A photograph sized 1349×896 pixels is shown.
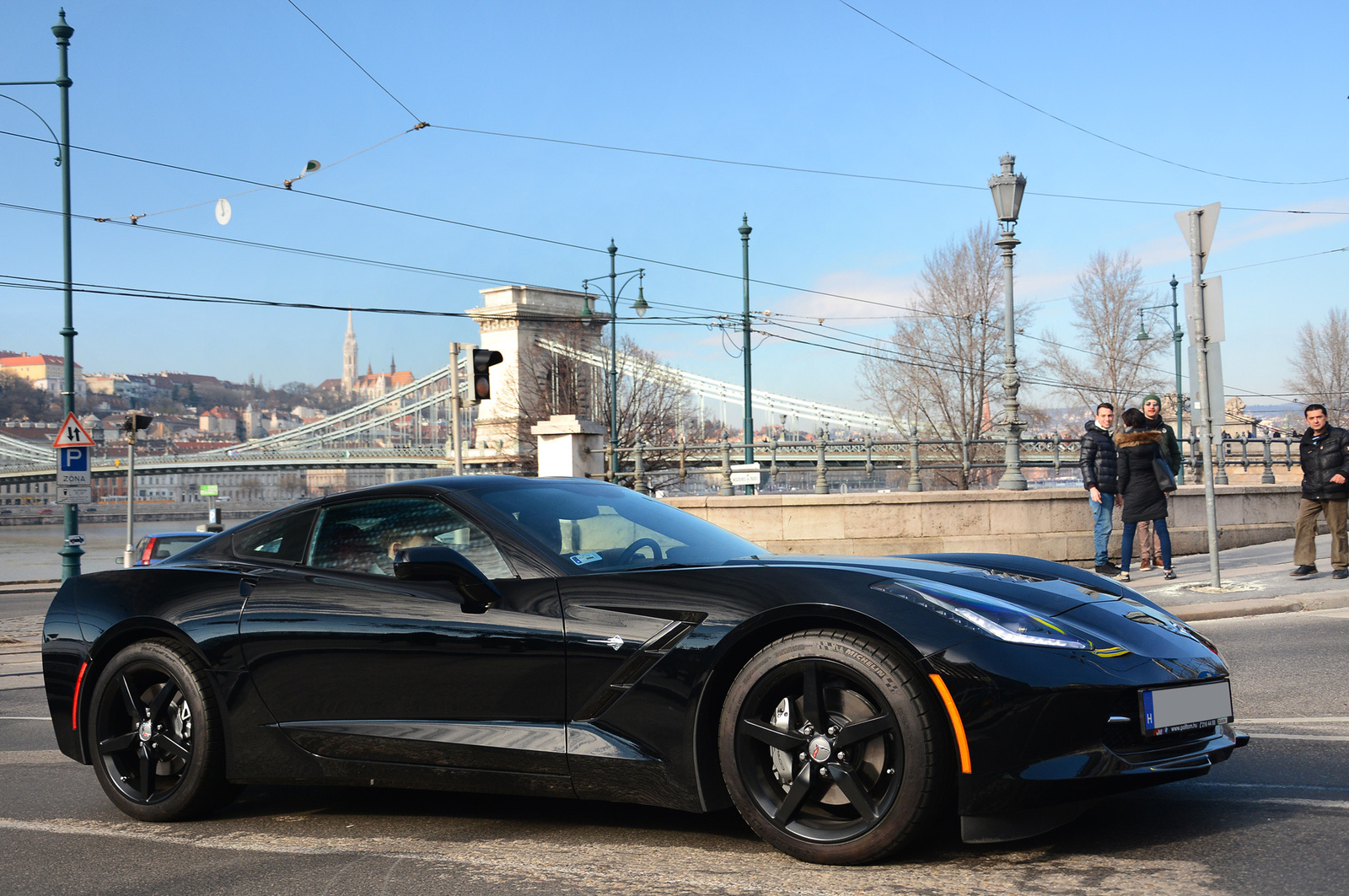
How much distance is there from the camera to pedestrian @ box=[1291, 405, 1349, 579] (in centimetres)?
1002

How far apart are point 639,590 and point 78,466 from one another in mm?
16732

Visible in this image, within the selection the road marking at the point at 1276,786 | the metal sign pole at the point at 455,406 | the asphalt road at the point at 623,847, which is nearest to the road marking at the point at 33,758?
the asphalt road at the point at 623,847

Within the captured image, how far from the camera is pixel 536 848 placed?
10.7ft

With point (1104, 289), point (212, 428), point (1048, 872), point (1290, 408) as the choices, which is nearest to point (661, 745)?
point (1048, 872)

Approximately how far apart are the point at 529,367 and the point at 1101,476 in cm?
4888

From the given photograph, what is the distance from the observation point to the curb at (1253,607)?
9.03 m

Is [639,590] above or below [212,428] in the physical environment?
below

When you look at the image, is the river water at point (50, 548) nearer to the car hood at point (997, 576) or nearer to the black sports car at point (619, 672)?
the black sports car at point (619, 672)

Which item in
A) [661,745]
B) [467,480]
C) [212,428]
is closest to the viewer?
[661,745]

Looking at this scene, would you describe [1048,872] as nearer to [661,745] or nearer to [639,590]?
[661,745]

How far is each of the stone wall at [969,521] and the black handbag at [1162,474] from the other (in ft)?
8.43

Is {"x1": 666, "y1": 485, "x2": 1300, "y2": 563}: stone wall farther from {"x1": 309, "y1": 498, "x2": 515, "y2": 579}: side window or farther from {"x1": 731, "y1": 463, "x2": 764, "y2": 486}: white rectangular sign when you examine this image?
{"x1": 309, "y1": 498, "x2": 515, "y2": 579}: side window

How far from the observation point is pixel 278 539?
3980 millimetres

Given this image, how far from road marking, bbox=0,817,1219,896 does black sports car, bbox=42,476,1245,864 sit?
0.12 meters
